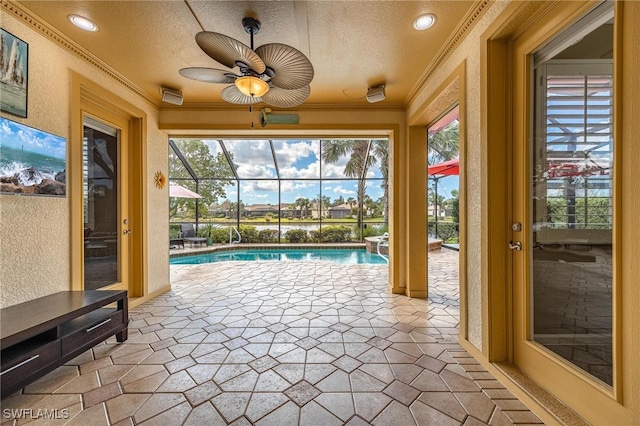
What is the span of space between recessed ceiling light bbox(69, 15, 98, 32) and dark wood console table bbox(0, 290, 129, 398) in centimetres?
234

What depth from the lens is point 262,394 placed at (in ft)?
Result: 5.64

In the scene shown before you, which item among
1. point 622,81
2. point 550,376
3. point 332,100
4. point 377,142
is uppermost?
point 377,142

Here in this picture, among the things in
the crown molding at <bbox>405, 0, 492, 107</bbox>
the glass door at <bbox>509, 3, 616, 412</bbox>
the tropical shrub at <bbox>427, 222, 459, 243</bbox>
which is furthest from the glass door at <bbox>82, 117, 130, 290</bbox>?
the tropical shrub at <bbox>427, 222, 459, 243</bbox>

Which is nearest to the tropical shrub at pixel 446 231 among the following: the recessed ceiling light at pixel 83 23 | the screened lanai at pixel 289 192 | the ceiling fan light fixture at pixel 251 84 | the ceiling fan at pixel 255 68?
the screened lanai at pixel 289 192

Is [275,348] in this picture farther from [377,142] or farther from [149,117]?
[377,142]

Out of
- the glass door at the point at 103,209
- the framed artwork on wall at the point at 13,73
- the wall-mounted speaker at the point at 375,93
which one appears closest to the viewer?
the framed artwork on wall at the point at 13,73

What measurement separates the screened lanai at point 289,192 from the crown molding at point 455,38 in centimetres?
653

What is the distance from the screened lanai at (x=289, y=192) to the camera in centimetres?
953

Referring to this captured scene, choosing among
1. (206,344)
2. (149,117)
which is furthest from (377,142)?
(206,344)

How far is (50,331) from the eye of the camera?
6.12 ft

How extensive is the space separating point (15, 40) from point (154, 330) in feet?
8.97

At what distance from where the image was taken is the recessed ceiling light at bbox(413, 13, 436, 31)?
2095 millimetres

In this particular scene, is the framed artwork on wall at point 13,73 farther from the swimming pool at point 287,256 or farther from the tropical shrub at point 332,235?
the tropical shrub at point 332,235

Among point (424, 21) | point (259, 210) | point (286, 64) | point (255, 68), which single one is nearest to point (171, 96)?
point (255, 68)
